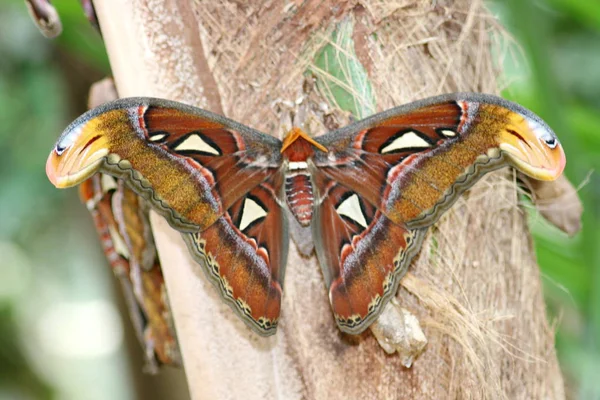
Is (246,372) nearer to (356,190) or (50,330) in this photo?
(356,190)

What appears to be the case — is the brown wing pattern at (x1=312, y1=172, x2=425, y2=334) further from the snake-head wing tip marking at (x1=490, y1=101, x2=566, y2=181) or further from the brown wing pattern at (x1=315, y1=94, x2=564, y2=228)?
the snake-head wing tip marking at (x1=490, y1=101, x2=566, y2=181)

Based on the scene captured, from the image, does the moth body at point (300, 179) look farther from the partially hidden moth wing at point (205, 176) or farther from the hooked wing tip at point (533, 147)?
the hooked wing tip at point (533, 147)

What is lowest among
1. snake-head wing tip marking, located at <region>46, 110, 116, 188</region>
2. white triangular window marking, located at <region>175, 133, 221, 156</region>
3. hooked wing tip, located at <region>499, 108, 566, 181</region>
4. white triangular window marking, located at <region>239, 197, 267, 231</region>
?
hooked wing tip, located at <region>499, 108, 566, 181</region>

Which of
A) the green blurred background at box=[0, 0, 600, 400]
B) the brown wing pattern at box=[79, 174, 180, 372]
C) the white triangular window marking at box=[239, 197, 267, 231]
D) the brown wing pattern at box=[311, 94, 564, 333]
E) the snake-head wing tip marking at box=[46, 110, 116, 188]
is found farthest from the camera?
the green blurred background at box=[0, 0, 600, 400]

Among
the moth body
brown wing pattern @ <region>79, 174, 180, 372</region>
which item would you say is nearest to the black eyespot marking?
the moth body

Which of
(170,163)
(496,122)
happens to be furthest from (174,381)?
(496,122)

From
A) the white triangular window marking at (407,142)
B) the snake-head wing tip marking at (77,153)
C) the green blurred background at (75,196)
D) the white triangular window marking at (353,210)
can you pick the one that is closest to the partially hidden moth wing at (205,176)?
the snake-head wing tip marking at (77,153)
